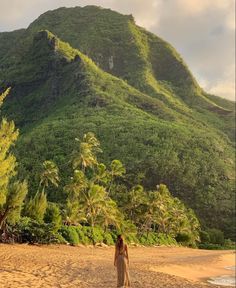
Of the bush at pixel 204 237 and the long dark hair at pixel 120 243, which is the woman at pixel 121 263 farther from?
the bush at pixel 204 237

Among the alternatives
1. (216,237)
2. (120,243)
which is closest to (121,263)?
(120,243)

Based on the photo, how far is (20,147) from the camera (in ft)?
357

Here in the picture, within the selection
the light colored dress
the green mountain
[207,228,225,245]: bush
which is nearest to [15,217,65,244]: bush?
the light colored dress

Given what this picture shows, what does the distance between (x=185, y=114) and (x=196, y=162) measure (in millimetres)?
53016

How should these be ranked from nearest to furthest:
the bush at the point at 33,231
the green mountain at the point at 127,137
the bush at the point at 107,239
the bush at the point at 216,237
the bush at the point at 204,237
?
1. the bush at the point at 33,231
2. the bush at the point at 107,239
3. the bush at the point at 204,237
4. the bush at the point at 216,237
5. the green mountain at the point at 127,137

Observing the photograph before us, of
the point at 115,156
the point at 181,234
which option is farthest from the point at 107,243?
the point at 115,156

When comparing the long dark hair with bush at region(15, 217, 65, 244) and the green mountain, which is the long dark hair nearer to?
bush at region(15, 217, 65, 244)

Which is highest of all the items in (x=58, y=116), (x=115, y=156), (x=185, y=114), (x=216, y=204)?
(x=185, y=114)

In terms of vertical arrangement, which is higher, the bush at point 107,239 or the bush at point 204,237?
the bush at point 107,239

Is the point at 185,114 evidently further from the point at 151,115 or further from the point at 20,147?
the point at 20,147

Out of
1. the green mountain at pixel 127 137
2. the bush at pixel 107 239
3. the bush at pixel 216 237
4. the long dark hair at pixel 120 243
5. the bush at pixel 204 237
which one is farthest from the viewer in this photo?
the green mountain at pixel 127 137

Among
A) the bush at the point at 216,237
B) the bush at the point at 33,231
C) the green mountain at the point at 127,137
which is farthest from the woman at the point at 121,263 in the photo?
the bush at the point at 216,237

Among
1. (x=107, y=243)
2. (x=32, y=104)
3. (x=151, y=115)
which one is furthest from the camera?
(x=32, y=104)

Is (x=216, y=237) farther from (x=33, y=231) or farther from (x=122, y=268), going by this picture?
(x=122, y=268)
